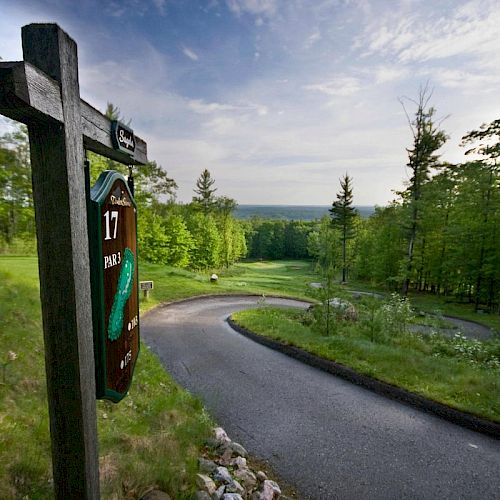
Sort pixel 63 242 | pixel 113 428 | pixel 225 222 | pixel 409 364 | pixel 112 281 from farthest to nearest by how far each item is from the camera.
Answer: pixel 225 222, pixel 409 364, pixel 113 428, pixel 112 281, pixel 63 242

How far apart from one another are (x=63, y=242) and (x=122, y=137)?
1.16 meters

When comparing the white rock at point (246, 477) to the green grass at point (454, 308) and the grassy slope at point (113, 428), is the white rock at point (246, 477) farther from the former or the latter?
the green grass at point (454, 308)

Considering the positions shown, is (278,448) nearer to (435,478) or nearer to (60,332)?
(435,478)

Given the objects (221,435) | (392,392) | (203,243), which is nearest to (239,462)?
(221,435)

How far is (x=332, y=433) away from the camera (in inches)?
228

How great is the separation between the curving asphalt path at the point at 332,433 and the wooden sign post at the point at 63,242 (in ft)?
12.9

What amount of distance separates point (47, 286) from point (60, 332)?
25 cm

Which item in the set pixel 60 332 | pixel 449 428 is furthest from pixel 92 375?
pixel 449 428

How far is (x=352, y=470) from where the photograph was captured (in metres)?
4.83

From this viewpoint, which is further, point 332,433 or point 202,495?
point 332,433

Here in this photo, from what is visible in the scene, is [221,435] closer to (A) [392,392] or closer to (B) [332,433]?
(B) [332,433]

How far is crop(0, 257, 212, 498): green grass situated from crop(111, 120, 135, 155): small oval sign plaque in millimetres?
3052

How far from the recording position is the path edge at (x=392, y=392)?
19.6ft

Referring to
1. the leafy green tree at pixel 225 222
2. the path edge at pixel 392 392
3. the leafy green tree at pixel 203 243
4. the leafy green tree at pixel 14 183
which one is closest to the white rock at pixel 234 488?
the path edge at pixel 392 392
